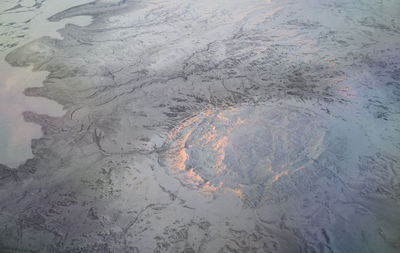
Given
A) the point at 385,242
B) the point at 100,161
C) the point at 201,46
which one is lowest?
the point at 385,242

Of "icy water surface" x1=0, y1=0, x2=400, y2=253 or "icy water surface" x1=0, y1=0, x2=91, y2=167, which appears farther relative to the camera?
"icy water surface" x1=0, y1=0, x2=91, y2=167

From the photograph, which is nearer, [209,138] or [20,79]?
[209,138]

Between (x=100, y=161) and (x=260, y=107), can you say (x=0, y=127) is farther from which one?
(x=260, y=107)

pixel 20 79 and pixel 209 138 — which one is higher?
pixel 20 79

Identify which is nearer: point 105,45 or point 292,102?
point 292,102

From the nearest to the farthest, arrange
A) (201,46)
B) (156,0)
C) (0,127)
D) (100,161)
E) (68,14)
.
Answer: (100,161)
(0,127)
(201,46)
(68,14)
(156,0)

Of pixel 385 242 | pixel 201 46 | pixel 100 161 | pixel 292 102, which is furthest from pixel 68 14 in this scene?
pixel 385 242

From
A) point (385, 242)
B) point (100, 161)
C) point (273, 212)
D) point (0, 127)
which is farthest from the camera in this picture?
point (0, 127)

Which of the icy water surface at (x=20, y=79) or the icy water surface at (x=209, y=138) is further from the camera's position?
the icy water surface at (x=20, y=79)
